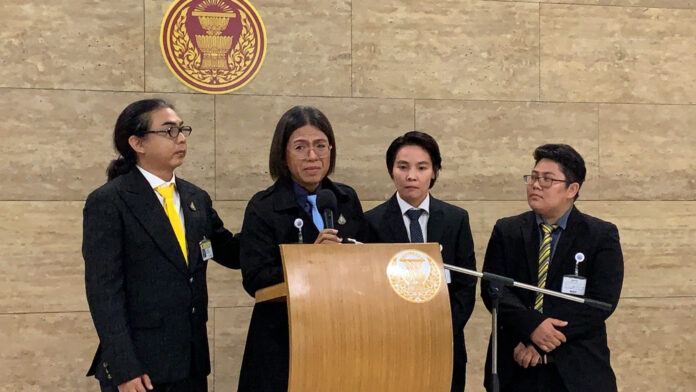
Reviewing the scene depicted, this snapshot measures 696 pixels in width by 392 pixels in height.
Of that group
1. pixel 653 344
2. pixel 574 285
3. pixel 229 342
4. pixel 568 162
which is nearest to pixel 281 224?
pixel 574 285

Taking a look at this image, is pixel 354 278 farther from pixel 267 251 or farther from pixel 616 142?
pixel 616 142

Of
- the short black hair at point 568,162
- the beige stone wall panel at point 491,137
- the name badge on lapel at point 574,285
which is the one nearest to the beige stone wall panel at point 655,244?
the beige stone wall panel at point 491,137

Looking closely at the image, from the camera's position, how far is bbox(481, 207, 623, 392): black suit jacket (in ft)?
11.5

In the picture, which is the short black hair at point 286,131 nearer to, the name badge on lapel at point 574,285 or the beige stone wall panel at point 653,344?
the name badge on lapel at point 574,285

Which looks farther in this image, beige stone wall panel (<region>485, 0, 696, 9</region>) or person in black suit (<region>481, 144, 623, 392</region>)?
beige stone wall panel (<region>485, 0, 696, 9</region>)

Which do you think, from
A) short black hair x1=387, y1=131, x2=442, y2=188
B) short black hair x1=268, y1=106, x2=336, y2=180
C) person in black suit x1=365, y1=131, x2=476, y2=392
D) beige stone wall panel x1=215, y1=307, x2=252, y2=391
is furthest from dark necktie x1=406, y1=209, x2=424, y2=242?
beige stone wall panel x1=215, y1=307, x2=252, y2=391

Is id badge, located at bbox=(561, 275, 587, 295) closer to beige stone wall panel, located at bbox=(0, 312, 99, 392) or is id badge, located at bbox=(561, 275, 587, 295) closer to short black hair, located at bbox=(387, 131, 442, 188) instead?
short black hair, located at bbox=(387, 131, 442, 188)

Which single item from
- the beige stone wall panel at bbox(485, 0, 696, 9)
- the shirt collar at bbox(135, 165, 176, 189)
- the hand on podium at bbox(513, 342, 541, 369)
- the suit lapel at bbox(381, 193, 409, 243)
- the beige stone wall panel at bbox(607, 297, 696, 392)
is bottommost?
the beige stone wall panel at bbox(607, 297, 696, 392)

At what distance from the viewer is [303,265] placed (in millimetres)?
2570

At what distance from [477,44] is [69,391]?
3.15 m

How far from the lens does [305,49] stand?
4812 millimetres

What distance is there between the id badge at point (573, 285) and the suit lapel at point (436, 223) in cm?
56

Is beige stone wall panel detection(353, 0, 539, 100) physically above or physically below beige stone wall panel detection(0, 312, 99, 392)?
above

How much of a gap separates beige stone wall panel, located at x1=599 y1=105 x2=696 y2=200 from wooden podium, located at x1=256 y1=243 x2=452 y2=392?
286cm
